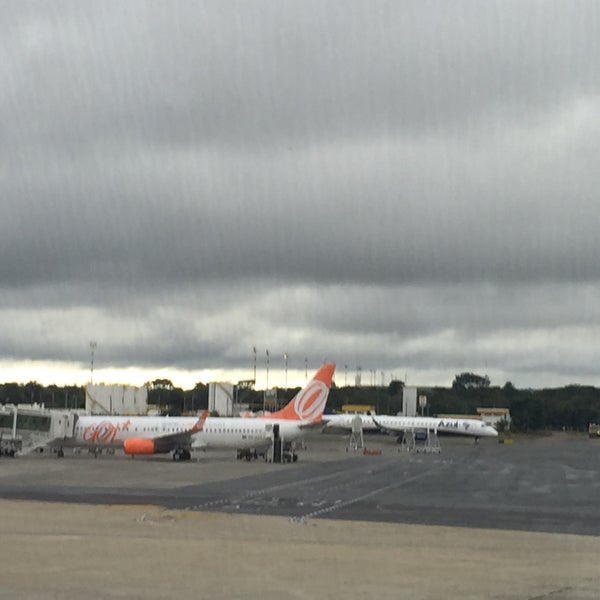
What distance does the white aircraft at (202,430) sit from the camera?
7456 centimetres

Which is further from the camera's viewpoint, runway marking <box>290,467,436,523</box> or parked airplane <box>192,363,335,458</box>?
parked airplane <box>192,363,335,458</box>

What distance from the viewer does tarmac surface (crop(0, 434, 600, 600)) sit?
1939cm

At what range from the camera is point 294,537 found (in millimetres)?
27219

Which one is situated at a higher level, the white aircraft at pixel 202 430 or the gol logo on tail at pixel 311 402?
the gol logo on tail at pixel 311 402


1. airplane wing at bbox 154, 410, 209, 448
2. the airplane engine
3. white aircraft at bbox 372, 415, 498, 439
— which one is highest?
white aircraft at bbox 372, 415, 498, 439

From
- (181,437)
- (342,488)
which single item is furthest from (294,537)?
(181,437)

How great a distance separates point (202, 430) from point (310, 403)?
8.98 m

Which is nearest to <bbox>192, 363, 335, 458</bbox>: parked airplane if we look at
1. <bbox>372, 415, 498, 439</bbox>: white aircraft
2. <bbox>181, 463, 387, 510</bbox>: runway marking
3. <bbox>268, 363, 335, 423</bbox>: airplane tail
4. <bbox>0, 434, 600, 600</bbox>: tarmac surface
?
<bbox>268, 363, 335, 423</bbox>: airplane tail

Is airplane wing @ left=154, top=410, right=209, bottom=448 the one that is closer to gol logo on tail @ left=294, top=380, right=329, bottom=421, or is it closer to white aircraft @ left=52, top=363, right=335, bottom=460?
white aircraft @ left=52, top=363, right=335, bottom=460

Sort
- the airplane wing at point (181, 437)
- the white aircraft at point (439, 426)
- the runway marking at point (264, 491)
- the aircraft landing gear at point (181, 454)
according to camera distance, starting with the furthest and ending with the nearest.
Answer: the white aircraft at point (439, 426), the airplane wing at point (181, 437), the aircraft landing gear at point (181, 454), the runway marking at point (264, 491)

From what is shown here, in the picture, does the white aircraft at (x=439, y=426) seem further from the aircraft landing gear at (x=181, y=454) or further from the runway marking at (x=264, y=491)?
the runway marking at (x=264, y=491)

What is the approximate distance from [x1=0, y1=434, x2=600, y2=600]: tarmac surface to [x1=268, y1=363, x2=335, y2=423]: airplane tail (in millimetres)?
21011

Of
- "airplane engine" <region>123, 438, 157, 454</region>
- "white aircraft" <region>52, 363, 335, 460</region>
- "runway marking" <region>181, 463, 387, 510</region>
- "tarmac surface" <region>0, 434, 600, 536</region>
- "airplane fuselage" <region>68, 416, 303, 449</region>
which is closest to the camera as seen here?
"tarmac surface" <region>0, 434, 600, 536</region>

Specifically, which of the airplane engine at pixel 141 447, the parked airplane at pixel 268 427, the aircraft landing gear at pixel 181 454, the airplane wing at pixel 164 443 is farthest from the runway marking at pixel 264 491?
the airplane engine at pixel 141 447
